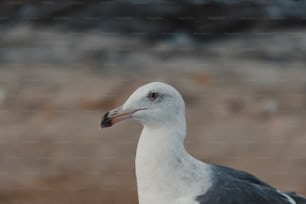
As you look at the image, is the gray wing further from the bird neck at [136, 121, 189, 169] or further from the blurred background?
the blurred background

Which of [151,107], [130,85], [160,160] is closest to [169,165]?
[160,160]

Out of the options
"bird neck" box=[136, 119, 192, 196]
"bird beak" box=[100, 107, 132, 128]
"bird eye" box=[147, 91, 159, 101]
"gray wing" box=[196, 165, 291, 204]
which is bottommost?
"gray wing" box=[196, 165, 291, 204]

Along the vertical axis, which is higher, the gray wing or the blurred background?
the blurred background

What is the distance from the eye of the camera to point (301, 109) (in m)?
3.82

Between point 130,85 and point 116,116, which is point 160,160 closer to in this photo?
Answer: point 116,116

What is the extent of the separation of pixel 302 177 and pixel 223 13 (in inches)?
45.6

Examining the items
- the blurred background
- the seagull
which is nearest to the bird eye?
the seagull

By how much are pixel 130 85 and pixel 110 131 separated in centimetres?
31

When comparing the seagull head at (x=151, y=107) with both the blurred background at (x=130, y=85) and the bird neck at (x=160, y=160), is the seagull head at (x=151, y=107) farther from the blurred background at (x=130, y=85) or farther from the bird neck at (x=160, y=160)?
the blurred background at (x=130, y=85)

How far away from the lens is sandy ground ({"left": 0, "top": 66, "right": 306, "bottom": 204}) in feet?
11.0

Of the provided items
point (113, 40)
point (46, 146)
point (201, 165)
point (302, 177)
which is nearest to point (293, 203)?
point (201, 165)

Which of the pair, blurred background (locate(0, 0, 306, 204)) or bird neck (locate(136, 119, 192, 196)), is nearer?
bird neck (locate(136, 119, 192, 196))

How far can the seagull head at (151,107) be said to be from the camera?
2.37 m

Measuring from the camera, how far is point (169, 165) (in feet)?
7.86
